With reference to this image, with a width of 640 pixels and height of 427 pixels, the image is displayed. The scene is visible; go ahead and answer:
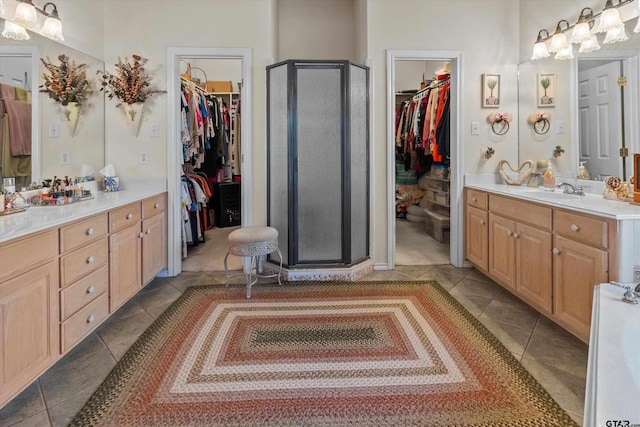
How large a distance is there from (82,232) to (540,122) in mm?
3687

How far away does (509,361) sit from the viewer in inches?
77.9

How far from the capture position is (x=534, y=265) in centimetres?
247

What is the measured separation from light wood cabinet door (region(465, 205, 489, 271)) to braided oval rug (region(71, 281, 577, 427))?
714 mm

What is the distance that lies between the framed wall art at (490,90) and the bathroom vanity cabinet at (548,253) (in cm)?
101

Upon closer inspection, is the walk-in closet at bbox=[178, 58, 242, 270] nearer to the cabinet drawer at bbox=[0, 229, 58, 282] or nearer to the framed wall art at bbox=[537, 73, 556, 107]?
the cabinet drawer at bbox=[0, 229, 58, 282]

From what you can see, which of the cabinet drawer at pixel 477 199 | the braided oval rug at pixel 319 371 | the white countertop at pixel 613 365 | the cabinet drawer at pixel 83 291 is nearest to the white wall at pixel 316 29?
the cabinet drawer at pixel 477 199

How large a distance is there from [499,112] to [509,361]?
8.37ft

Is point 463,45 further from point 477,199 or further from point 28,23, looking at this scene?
point 28,23

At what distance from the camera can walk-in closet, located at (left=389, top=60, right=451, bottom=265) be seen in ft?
14.0

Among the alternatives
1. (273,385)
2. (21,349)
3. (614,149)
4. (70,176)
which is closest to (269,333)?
(273,385)

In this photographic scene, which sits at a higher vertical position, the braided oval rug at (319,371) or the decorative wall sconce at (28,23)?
the decorative wall sconce at (28,23)

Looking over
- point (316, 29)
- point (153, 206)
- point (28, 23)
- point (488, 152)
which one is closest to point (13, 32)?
point (28, 23)

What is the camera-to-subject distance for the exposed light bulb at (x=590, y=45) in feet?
8.69

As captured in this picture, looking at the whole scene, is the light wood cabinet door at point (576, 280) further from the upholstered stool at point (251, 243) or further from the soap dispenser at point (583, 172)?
the upholstered stool at point (251, 243)
